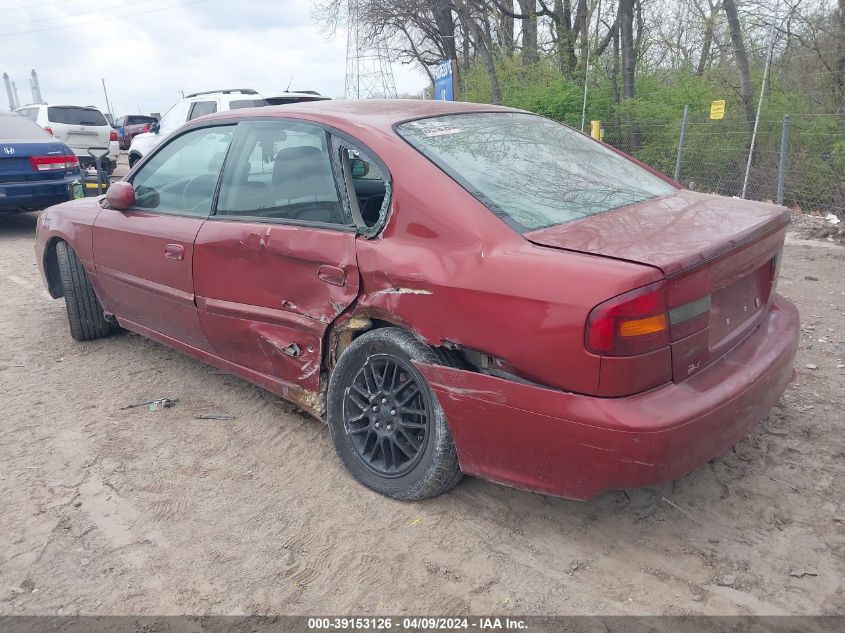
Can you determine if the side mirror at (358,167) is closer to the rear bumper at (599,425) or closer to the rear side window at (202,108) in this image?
the rear bumper at (599,425)

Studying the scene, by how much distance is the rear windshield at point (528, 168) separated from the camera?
2588mm

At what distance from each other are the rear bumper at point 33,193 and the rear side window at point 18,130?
0.66 metres

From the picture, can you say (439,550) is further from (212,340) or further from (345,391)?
(212,340)

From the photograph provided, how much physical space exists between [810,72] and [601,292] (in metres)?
9.53

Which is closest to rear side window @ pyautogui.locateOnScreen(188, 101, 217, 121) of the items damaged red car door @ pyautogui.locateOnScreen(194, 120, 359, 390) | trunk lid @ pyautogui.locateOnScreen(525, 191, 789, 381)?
damaged red car door @ pyautogui.locateOnScreen(194, 120, 359, 390)

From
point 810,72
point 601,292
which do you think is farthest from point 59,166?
point 810,72

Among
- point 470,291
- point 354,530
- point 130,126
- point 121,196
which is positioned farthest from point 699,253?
point 130,126

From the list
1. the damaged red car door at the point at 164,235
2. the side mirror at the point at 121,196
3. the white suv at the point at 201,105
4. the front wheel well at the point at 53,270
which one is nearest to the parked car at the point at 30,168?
the white suv at the point at 201,105

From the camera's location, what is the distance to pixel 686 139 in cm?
1072

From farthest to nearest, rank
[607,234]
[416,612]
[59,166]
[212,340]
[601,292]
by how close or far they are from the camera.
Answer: [59,166]
[212,340]
[607,234]
[416,612]
[601,292]

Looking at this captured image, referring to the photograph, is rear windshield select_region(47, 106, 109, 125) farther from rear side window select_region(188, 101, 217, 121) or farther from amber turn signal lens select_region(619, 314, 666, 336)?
amber turn signal lens select_region(619, 314, 666, 336)

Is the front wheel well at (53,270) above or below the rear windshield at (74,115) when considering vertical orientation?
below

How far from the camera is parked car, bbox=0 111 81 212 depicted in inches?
345

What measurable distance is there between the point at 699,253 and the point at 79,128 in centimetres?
1645
